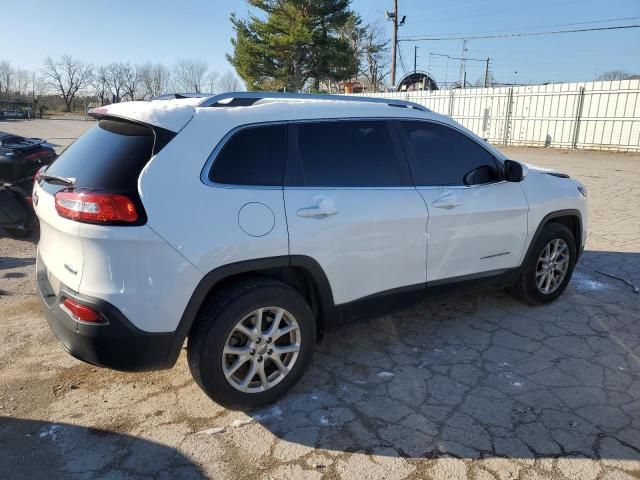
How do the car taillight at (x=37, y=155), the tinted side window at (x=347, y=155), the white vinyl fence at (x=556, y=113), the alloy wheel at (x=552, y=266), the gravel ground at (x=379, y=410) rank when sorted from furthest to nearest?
the white vinyl fence at (x=556, y=113) < the car taillight at (x=37, y=155) < the alloy wheel at (x=552, y=266) < the tinted side window at (x=347, y=155) < the gravel ground at (x=379, y=410)

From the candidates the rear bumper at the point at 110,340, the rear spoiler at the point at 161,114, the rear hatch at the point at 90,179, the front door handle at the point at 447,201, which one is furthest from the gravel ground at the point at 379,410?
the rear spoiler at the point at 161,114

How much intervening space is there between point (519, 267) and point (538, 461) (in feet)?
6.40

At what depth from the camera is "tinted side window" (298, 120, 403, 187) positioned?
117 inches

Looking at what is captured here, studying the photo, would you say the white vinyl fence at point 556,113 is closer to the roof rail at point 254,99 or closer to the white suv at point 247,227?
the white suv at point 247,227

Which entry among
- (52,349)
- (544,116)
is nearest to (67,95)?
(544,116)

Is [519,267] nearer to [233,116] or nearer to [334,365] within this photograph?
[334,365]

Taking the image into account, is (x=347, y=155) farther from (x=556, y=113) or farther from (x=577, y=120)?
(x=556, y=113)

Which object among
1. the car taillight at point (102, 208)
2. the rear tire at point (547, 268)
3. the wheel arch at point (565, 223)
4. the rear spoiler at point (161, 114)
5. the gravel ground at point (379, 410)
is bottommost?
the gravel ground at point (379, 410)

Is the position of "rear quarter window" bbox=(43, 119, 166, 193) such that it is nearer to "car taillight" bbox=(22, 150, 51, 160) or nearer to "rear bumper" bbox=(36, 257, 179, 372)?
"rear bumper" bbox=(36, 257, 179, 372)

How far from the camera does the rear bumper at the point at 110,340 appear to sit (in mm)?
2410

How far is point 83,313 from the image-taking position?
95.9 inches

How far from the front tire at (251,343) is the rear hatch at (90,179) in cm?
65

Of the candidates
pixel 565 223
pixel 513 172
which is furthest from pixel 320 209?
pixel 565 223

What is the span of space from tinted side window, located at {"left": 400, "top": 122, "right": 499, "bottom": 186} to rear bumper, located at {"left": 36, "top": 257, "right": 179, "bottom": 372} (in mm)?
2009
